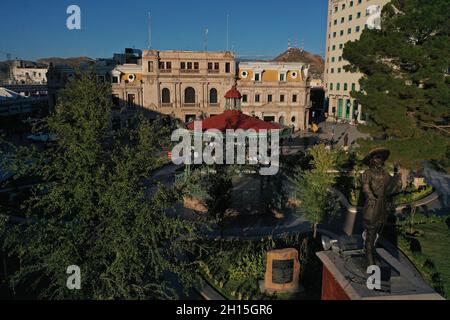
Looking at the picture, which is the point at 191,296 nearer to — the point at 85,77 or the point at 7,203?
the point at 85,77

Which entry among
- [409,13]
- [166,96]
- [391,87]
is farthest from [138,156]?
[166,96]

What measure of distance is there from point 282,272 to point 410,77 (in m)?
16.1

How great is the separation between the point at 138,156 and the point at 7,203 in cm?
1908

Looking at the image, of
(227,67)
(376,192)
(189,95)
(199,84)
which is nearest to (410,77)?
(376,192)

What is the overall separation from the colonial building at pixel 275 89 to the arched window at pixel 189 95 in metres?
7.32

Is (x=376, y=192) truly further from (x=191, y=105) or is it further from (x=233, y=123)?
(x=191, y=105)

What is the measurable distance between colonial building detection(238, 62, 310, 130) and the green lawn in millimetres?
38227

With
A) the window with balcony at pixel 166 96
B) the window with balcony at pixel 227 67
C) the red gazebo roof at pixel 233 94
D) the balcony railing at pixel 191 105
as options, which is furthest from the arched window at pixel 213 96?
the red gazebo roof at pixel 233 94

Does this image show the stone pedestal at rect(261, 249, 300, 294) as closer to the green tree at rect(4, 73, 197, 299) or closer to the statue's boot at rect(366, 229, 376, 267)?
the statue's boot at rect(366, 229, 376, 267)

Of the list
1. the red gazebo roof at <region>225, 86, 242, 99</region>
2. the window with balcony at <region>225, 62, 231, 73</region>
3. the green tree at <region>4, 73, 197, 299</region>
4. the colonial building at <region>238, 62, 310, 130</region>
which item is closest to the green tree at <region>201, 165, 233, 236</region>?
the red gazebo roof at <region>225, 86, 242, 99</region>

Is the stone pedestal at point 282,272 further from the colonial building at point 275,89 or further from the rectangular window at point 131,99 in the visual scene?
the rectangular window at point 131,99

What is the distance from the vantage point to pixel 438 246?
1767 cm

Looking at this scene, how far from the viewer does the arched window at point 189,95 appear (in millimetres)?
54844

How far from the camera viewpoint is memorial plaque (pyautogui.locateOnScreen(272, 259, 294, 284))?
13625 millimetres
